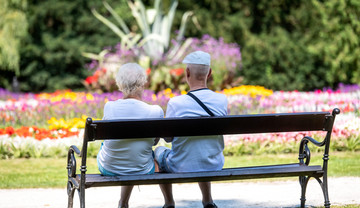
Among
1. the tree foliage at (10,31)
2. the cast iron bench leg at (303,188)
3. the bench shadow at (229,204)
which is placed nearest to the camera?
the cast iron bench leg at (303,188)

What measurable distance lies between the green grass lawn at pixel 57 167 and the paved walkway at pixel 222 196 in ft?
1.13

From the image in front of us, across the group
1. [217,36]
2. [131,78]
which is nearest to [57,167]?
[131,78]

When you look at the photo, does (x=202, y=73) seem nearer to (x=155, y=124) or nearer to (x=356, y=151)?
(x=155, y=124)

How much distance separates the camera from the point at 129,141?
13.6 ft

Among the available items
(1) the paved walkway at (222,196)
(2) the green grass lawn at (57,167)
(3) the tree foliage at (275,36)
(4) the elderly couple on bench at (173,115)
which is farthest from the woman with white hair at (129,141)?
(3) the tree foliage at (275,36)

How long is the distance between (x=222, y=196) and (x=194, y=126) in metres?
1.64

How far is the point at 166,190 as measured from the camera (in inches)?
169

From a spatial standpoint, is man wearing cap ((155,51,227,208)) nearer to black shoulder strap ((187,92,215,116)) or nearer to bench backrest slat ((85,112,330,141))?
black shoulder strap ((187,92,215,116))

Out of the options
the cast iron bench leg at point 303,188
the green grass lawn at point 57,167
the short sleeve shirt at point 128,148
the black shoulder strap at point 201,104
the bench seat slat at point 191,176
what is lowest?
the green grass lawn at point 57,167

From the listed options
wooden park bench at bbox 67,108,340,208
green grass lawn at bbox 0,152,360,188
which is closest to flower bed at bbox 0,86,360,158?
green grass lawn at bbox 0,152,360,188

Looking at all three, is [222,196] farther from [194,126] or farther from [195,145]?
[194,126]

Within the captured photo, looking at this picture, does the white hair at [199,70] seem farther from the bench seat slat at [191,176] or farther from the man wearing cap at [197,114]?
the bench seat slat at [191,176]

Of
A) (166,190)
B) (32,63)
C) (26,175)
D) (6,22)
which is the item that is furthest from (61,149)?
(32,63)

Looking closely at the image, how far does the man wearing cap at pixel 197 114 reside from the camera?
4.18 m
